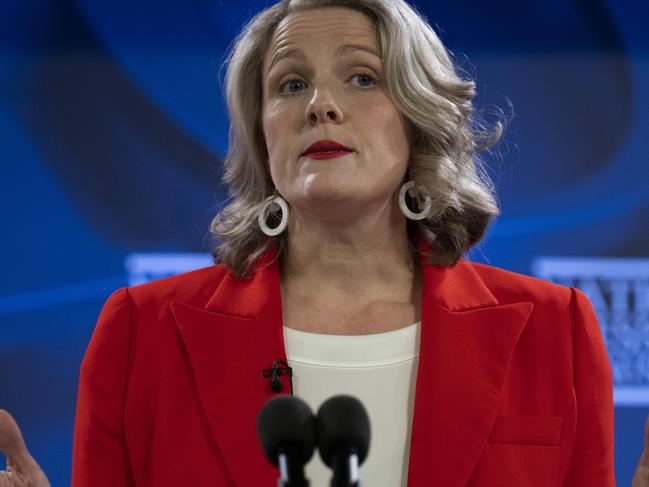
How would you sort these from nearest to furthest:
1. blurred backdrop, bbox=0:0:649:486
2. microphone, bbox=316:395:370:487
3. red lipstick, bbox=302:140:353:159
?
microphone, bbox=316:395:370:487 < red lipstick, bbox=302:140:353:159 < blurred backdrop, bbox=0:0:649:486

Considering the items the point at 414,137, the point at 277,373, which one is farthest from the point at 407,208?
the point at 277,373

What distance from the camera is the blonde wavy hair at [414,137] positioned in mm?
1929

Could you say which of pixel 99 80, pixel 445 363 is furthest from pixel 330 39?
pixel 99 80

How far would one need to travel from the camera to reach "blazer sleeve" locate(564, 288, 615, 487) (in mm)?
1764

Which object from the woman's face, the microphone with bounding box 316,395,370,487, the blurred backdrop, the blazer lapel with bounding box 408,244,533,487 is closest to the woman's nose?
the woman's face

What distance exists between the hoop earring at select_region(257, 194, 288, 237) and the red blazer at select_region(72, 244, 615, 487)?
0.12m

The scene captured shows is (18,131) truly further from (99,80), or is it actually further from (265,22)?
(265,22)

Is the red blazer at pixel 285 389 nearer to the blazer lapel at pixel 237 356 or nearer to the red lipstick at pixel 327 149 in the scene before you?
the blazer lapel at pixel 237 356

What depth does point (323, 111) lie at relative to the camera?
5.94ft

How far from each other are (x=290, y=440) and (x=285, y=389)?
84 centimetres

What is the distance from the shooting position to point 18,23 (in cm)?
293

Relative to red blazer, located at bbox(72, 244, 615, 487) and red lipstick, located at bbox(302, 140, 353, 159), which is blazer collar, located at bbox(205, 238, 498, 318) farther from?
red lipstick, located at bbox(302, 140, 353, 159)

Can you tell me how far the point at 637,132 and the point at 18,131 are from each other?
1891mm

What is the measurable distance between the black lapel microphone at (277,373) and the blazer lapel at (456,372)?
0.24 metres
